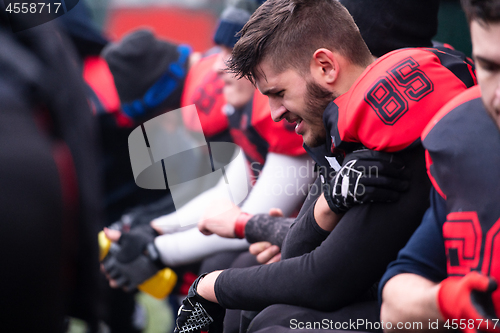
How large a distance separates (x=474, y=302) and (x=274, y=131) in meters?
1.16

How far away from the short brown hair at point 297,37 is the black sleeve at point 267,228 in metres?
0.44

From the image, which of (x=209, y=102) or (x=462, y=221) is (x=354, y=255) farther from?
(x=209, y=102)

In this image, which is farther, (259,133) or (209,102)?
(209,102)

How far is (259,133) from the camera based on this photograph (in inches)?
71.7

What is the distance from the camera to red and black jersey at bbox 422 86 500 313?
2.26 ft

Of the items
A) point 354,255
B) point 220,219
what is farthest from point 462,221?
point 220,219

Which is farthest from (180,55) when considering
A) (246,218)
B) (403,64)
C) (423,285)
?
(423,285)

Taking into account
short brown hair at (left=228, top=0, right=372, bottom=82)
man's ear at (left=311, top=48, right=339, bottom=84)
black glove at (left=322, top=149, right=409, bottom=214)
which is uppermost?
short brown hair at (left=228, top=0, right=372, bottom=82)

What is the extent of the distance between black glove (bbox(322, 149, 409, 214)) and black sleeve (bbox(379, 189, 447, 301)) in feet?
0.40

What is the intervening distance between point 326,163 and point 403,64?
1.04 ft

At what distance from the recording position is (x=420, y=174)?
992 mm
